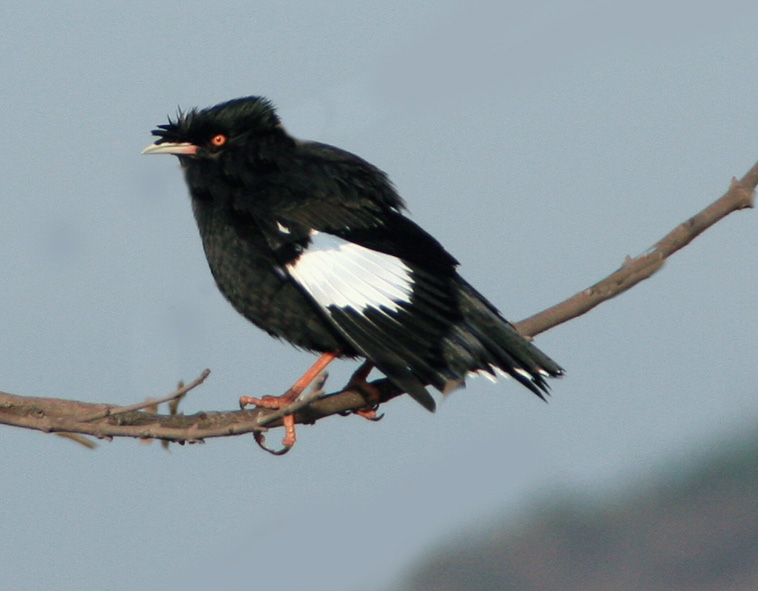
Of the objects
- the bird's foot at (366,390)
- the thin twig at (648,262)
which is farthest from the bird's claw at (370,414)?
the thin twig at (648,262)

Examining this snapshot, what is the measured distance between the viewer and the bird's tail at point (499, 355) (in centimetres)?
508

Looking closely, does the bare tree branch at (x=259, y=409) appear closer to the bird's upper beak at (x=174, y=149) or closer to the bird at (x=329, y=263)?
the bird at (x=329, y=263)

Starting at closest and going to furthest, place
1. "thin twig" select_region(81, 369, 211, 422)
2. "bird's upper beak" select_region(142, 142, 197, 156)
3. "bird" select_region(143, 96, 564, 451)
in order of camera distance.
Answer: "thin twig" select_region(81, 369, 211, 422), "bird" select_region(143, 96, 564, 451), "bird's upper beak" select_region(142, 142, 197, 156)

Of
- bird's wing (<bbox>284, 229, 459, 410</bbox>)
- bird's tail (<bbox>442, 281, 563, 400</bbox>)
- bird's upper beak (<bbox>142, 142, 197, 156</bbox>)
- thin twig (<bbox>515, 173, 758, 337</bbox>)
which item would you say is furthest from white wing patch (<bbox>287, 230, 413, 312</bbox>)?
bird's upper beak (<bbox>142, 142, 197, 156</bbox>)

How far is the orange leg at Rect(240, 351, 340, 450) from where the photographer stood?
5.00m

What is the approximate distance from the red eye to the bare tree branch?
1.37 metres

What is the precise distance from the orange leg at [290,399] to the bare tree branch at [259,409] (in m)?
0.12

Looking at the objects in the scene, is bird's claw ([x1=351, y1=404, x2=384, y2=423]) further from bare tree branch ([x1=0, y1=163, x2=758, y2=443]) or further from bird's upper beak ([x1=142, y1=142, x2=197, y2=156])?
bird's upper beak ([x1=142, y1=142, x2=197, y2=156])

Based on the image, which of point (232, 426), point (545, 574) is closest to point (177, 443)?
point (232, 426)

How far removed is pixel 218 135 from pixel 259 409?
57.1 inches

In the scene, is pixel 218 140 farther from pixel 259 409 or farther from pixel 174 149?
pixel 259 409

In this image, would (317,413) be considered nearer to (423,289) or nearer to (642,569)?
(423,289)

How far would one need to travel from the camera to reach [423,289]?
5250mm

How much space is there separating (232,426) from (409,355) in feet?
3.87
